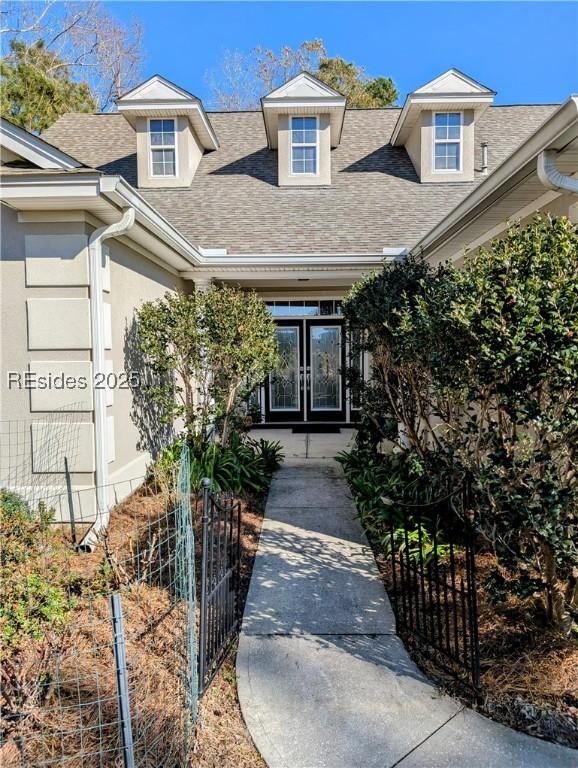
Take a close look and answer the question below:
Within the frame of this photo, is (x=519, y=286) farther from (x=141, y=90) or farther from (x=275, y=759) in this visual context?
(x=141, y=90)

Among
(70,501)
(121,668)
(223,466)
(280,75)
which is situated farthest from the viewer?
(280,75)

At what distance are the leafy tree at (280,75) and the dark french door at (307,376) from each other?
14.2m

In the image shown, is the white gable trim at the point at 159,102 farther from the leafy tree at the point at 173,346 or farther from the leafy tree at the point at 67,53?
the leafy tree at the point at 67,53

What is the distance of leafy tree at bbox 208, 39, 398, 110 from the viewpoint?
2080cm

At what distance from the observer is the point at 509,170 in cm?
390

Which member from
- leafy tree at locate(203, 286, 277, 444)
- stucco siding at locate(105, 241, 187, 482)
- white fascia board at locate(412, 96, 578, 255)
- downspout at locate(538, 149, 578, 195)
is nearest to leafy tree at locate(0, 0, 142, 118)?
stucco siding at locate(105, 241, 187, 482)

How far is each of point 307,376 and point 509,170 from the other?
297 inches

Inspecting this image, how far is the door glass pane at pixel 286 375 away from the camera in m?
11.1

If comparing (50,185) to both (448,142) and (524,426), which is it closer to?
(524,426)

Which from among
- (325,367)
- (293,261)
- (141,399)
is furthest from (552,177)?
(325,367)

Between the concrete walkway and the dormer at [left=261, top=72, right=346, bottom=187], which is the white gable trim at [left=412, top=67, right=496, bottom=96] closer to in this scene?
the dormer at [left=261, top=72, right=346, bottom=187]

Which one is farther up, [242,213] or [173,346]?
[242,213]

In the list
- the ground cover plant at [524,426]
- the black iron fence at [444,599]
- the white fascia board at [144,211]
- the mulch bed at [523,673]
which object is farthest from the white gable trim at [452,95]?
the mulch bed at [523,673]

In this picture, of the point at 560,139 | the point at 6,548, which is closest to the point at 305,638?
the point at 6,548
